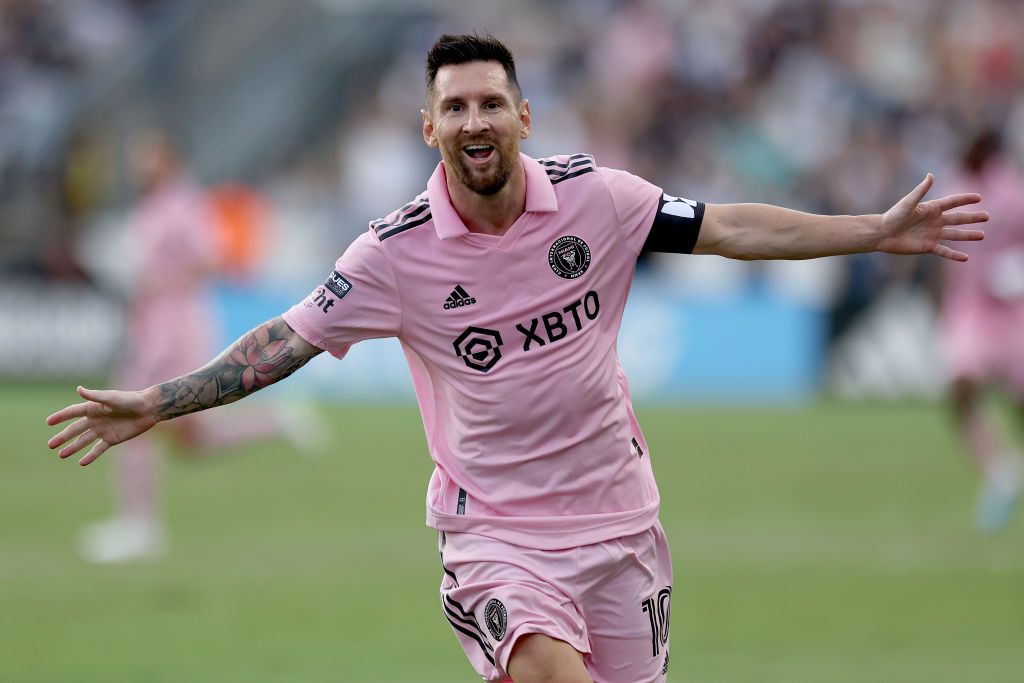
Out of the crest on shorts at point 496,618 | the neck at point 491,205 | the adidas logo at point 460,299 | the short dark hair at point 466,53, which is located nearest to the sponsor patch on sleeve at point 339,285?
the adidas logo at point 460,299

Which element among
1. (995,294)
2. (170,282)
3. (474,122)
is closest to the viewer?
(474,122)

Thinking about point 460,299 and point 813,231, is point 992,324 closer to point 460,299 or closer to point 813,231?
point 813,231

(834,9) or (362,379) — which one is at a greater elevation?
(834,9)

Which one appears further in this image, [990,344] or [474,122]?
[990,344]

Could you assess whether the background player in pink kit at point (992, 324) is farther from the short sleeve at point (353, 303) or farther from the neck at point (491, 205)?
the short sleeve at point (353, 303)

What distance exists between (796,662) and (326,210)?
50.4 ft

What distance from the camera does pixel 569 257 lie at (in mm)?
5531

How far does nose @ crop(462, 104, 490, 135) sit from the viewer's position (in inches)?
210

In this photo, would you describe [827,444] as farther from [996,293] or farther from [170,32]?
[170,32]

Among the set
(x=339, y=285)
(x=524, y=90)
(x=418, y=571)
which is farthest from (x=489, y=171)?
(x=524, y=90)

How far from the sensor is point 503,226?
5.58m

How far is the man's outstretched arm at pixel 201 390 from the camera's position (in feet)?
17.9

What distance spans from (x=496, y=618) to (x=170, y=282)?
26.6 ft

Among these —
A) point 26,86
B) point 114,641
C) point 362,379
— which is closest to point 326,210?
point 362,379
